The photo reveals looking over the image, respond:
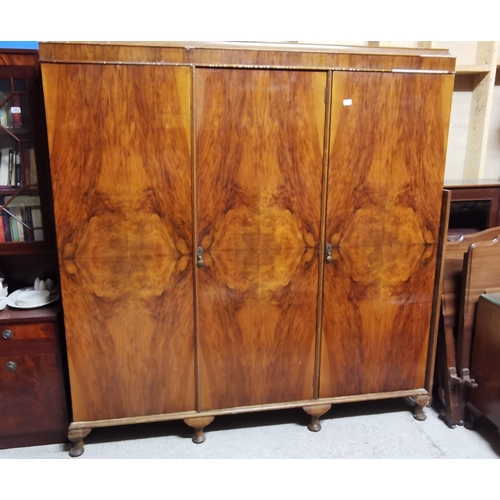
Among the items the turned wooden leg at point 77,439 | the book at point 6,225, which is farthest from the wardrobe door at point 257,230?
the book at point 6,225

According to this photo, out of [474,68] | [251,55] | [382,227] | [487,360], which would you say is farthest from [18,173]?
[474,68]

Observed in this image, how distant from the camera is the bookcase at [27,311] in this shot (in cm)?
184

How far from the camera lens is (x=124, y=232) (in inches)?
69.7

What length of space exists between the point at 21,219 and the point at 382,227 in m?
1.60

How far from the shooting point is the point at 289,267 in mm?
1918

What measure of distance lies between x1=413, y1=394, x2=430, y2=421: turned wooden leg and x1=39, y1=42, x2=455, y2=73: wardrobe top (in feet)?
4.95

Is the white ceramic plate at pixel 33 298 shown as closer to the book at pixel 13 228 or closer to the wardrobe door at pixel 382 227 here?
the book at pixel 13 228

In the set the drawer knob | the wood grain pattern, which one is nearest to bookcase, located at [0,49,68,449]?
the drawer knob

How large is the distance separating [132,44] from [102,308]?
3.45 feet

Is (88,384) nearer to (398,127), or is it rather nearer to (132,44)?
(132,44)

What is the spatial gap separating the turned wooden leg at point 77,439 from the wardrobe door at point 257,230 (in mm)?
528

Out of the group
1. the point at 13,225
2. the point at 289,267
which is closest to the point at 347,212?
the point at 289,267

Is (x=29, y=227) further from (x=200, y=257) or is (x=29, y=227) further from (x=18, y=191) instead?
(x=200, y=257)

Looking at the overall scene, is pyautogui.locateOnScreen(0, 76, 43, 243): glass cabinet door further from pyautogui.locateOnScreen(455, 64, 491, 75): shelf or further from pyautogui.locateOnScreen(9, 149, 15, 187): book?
pyautogui.locateOnScreen(455, 64, 491, 75): shelf
